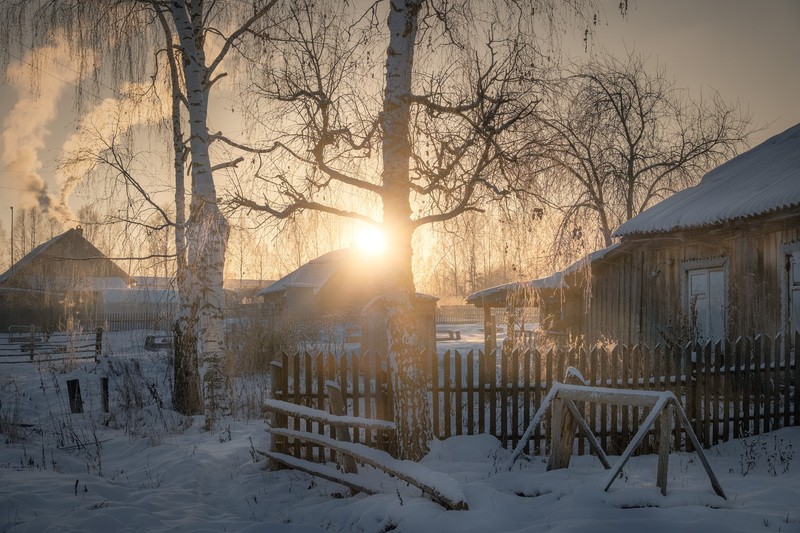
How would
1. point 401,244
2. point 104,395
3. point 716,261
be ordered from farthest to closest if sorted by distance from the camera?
point 716,261 < point 104,395 < point 401,244

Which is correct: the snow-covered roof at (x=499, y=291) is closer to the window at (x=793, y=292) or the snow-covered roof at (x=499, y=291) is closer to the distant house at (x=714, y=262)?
the distant house at (x=714, y=262)

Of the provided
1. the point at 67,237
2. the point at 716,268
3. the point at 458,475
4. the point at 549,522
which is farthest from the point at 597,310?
the point at 67,237

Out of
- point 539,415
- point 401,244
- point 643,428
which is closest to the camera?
point 643,428

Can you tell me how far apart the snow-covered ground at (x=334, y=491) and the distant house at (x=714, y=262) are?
11.6ft

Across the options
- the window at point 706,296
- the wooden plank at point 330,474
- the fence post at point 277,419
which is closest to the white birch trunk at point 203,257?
the fence post at point 277,419

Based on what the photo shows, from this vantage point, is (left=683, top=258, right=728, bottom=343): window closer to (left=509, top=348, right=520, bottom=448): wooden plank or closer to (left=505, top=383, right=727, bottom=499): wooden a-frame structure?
(left=509, top=348, right=520, bottom=448): wooden plank

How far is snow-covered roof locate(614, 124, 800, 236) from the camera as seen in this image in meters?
10.1

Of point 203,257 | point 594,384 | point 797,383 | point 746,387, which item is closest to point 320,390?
point 203,257

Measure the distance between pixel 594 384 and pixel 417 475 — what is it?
347 cm

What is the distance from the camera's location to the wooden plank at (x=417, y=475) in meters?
4.25

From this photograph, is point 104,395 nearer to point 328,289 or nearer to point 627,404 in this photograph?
point 627,404

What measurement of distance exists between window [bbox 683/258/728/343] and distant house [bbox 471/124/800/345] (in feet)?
0.08

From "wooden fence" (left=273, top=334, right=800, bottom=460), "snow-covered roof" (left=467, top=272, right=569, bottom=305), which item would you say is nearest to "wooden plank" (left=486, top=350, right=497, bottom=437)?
"wooden fence" (left=273, top=334, right=800, bottom=460)

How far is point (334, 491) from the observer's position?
5441 mm
